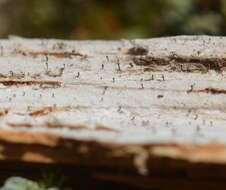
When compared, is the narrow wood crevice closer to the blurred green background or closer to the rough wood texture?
the rough wood texture

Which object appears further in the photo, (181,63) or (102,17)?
(102,17)

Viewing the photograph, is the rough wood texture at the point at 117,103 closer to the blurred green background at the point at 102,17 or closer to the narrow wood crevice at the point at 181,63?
the narrow wood crevice at the point at 181,63

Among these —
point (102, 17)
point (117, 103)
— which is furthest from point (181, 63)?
point (102, 17)

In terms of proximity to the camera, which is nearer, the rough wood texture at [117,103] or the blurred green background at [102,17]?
the rough wood texture at [117,103]

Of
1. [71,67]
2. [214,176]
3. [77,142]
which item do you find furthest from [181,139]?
[71,67]

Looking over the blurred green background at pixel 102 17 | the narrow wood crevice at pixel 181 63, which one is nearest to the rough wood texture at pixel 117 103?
the narrow wood crevice at pixel 181 63

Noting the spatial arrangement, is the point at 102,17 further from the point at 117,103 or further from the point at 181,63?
the point at 117,103
